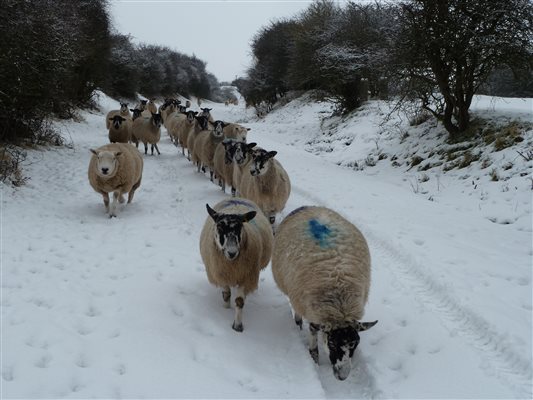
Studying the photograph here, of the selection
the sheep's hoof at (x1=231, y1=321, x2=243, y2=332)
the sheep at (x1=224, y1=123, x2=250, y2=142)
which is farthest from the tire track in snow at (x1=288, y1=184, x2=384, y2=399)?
the sheep at (x1=224, y1=123, x2=250, y2=142)

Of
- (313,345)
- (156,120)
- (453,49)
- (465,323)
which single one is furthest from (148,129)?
(465,323)

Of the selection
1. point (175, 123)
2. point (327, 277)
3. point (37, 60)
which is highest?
point (37, 60)

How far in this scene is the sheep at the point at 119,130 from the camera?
45.6ft

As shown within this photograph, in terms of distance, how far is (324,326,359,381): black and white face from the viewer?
367 cm

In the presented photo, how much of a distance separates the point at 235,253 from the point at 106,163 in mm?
4638

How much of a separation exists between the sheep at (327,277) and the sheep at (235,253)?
27 cm

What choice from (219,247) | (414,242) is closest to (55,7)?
(219,247)

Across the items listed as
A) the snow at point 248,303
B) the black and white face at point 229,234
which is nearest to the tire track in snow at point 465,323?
the snow at point 248,303

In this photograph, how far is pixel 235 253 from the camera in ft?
14.4

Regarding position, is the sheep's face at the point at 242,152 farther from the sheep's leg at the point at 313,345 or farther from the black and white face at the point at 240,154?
the sheep's leg at the point at 313,345

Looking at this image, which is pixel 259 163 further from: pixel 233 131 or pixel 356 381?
pixel 233 131

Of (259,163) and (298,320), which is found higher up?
(259,163)

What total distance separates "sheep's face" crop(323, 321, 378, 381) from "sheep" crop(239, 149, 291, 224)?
392cm

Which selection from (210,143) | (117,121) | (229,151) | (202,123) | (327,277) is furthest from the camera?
(117,121)
